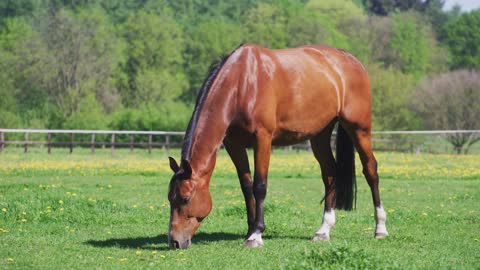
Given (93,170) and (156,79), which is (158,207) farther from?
(156,79)

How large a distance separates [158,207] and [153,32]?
57.2 metres

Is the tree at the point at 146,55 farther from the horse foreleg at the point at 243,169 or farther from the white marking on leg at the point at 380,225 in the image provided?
the horse foreleg at the point at 243,169

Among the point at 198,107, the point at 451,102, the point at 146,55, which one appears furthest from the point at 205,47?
the point at 198,107

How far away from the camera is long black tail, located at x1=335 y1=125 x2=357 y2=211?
419 inches

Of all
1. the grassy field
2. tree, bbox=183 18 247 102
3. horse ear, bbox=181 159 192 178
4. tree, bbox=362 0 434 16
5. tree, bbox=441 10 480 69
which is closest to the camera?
the grassy field

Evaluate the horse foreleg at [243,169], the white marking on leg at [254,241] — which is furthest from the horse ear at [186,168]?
the white marking on leg at [254,241]

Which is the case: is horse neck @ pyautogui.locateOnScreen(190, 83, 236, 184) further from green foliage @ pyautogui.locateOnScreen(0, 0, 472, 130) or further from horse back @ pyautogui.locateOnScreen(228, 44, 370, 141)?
green foliage @ pyautogui.locateOnScreen(0, 0, 472, 130)

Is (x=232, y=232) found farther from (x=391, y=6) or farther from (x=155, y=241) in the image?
(x=391, y=6)

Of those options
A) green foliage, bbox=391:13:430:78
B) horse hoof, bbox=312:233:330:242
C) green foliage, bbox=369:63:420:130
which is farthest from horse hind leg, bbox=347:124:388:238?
green foliage, bbox=391:13:430:78

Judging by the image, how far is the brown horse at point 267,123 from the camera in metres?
8.77

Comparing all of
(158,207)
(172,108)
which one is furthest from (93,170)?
(172,108)

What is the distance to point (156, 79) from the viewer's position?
66.4m

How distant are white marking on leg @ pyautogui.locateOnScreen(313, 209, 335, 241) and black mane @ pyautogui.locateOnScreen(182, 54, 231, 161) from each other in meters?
2.14

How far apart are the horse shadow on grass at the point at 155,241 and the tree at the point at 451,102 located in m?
48.1
